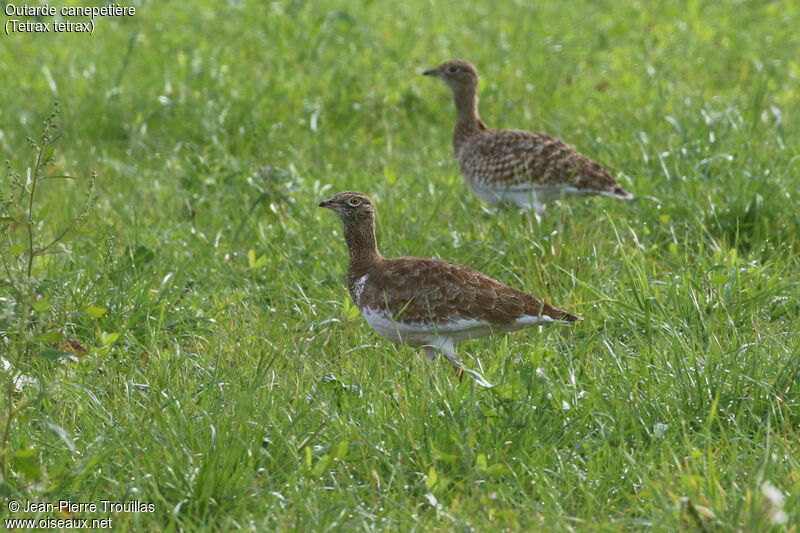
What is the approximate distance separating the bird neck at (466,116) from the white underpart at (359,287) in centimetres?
287

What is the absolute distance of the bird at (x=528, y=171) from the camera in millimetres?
6977

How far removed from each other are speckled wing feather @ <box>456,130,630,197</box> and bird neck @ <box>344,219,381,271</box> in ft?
5.98

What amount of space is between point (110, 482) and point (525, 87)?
6.75 meters

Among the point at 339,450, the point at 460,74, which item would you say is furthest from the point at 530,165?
the point at 339,450

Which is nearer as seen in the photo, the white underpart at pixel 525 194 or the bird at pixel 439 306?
the bird at pixel 439 306

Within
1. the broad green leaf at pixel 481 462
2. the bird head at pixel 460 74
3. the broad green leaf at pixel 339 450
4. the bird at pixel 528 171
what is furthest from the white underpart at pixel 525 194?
the broad green leaf at pixel 339 450

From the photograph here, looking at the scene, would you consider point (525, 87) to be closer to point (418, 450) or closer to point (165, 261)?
point (165, 261)

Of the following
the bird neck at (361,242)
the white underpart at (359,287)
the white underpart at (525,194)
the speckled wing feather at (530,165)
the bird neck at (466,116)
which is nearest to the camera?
the white underpart at (359,287)

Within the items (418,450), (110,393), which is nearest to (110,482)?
(110,393)

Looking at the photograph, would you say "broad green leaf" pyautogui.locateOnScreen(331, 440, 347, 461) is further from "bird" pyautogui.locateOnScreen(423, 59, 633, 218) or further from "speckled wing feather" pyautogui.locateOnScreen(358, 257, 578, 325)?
"bird" pyautogui.locateOnScreen(423, 59, 633, 218)

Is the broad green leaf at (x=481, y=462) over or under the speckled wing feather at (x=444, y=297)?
under

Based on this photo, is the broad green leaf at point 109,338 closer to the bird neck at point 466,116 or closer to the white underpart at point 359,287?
the white underpart at point 359,287

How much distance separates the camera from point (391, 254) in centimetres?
650

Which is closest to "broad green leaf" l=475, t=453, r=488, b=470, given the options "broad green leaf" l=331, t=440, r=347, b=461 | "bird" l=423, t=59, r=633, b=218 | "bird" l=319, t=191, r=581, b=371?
"broad green leaf" l=331, t=440, r=347, b=461
